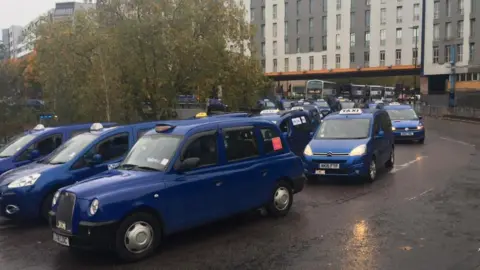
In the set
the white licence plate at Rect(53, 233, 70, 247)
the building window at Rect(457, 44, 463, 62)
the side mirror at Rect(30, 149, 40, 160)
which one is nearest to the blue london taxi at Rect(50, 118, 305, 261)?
the white licence plate at Rect(53, 233, 70, 247)

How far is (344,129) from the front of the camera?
12742mm

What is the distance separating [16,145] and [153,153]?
572cm

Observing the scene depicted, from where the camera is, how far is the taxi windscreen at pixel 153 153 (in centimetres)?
695

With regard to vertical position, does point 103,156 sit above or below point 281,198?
above

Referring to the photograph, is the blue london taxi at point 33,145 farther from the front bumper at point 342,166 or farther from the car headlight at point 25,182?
the front bumper at point 342,166

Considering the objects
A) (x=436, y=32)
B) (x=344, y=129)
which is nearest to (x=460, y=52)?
(x=436, y=32)

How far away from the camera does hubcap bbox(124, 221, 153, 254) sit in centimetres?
625

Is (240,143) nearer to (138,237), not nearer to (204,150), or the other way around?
(204,150)

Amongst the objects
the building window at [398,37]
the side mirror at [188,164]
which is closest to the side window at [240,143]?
the side mirror at [188,164]

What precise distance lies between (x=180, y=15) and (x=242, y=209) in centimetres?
1373

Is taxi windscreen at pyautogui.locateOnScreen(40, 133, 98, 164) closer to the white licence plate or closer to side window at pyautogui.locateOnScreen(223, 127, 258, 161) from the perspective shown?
the white licence plate

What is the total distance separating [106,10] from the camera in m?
19.7

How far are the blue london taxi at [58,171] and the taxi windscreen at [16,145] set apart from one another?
2.20 meters

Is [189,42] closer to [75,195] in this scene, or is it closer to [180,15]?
[180,15]
